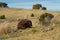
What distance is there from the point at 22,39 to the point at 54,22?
719 centimetres

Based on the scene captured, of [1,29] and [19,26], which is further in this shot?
[19,26]

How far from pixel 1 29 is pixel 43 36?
450 centimetres

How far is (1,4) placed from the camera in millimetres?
80562

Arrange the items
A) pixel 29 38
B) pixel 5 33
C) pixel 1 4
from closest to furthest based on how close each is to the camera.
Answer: pixel 29 38
pixel 5 33
pixel 1 4

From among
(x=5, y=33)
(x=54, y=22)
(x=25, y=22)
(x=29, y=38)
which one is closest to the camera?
(x=29, y=38)

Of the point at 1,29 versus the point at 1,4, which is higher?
the point at 1,29

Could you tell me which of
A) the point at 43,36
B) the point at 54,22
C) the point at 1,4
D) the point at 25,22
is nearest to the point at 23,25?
the point at 25,22

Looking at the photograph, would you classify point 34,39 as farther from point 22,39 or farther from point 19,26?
point 19,26

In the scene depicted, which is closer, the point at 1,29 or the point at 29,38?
the point at 29,38

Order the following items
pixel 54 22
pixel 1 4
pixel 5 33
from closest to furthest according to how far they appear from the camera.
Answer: pixel 5 33
pixel 54 22
pixel 1 4

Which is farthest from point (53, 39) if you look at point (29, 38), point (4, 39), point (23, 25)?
point (23, 25)

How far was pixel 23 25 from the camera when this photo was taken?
24.9 m

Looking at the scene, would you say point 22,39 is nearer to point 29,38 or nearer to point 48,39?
point 29,38

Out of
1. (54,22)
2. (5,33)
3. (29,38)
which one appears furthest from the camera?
(54,22)
